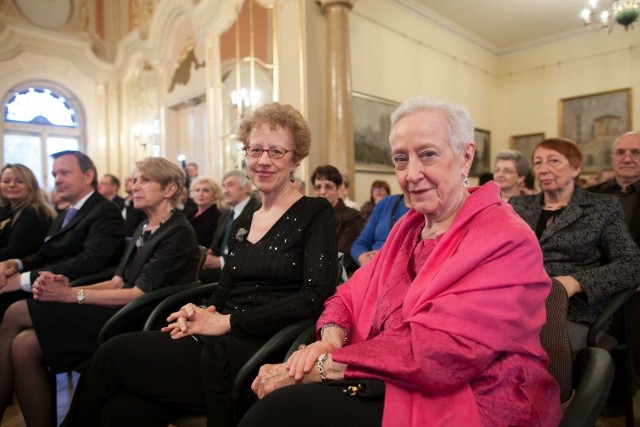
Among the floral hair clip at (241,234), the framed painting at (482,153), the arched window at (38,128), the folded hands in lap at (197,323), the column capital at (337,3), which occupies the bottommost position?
the folded hands in lap at (197,323)

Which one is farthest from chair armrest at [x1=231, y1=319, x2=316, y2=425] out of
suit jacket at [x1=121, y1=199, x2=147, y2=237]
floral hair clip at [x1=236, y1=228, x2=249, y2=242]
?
suit jacket at [x1=121, y1=199, x2=147, y2=237]

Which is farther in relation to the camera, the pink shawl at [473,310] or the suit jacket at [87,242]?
the suit jacket at [87,242]

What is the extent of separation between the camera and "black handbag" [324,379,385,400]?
1080mm

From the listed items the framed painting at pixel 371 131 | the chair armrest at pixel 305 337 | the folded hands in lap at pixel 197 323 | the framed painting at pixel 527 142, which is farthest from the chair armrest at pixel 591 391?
the framed painting at pixel 527 142

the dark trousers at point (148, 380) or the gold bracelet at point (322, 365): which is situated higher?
the gold bracelet at point (322, 365)

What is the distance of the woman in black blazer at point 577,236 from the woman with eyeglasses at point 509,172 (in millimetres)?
845

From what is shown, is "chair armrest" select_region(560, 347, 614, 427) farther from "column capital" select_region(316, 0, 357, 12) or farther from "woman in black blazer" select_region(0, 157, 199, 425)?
"column capital" select_region(316, 0, 357, 12)

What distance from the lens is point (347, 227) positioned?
3.55 meters

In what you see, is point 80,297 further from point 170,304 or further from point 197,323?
point 197,323

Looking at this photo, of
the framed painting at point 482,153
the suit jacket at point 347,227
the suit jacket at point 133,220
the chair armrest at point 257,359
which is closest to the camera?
the chair armrest at point 257,359

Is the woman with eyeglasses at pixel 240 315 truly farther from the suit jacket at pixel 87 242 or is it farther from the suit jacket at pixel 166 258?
the suit jacket at pixel 87 242

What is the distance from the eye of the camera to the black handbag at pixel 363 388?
108 cm

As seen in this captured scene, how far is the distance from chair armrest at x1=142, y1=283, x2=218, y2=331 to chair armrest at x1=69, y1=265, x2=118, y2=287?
78 centimetres

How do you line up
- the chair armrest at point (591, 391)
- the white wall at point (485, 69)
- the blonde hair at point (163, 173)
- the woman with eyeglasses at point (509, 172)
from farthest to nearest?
the white wall at point (485, 69), the woman with eyeglasses at point (509, 172), the blonde hair at point (163, 173), the chair armrest at point (591, 391)
